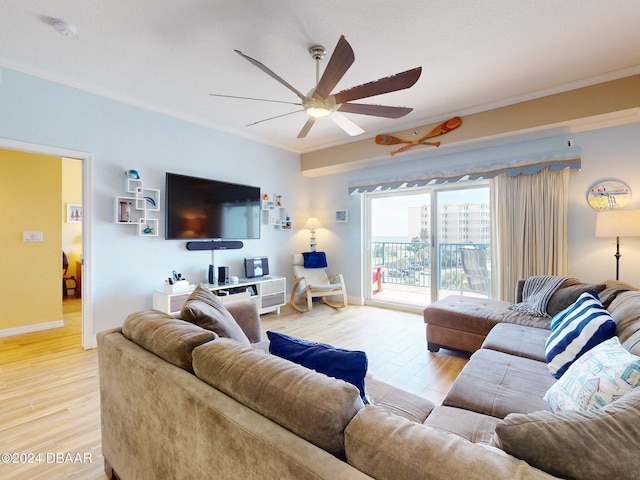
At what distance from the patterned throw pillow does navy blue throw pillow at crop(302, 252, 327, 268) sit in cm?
389

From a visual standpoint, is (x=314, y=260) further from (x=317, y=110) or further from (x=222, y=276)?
(x=317, y=110)

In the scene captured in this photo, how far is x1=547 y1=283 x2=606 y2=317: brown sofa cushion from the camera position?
250 cm

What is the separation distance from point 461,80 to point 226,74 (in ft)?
7.31

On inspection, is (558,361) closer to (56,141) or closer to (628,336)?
(628,336)

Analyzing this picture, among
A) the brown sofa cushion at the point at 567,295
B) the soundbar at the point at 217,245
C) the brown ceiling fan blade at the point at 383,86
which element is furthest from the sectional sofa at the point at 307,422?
the soundbar at the point at 217,245

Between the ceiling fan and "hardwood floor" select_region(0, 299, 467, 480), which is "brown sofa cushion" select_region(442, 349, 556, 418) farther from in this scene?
the ceiling fan

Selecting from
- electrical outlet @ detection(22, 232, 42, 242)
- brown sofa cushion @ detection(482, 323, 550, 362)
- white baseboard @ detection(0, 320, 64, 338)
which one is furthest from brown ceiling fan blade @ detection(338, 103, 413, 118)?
white baseboard @ detection(0, 320, 64, 338)

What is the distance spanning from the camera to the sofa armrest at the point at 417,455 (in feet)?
1.95

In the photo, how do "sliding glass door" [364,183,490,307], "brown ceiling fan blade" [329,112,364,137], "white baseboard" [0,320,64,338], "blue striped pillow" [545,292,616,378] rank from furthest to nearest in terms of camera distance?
"sliding glass door" [364,183,490,307], "white baseboard" [0,320,64,338], "brown ceiling fan blade" [329,112,364,137], "blue striped pillow" [545,292,616,378]

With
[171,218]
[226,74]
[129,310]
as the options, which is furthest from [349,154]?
[129,310]

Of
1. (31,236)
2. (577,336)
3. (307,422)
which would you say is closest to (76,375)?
(31,236)

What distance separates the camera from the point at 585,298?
7.01ft

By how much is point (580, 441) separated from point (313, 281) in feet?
14.4

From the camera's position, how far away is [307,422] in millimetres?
779
